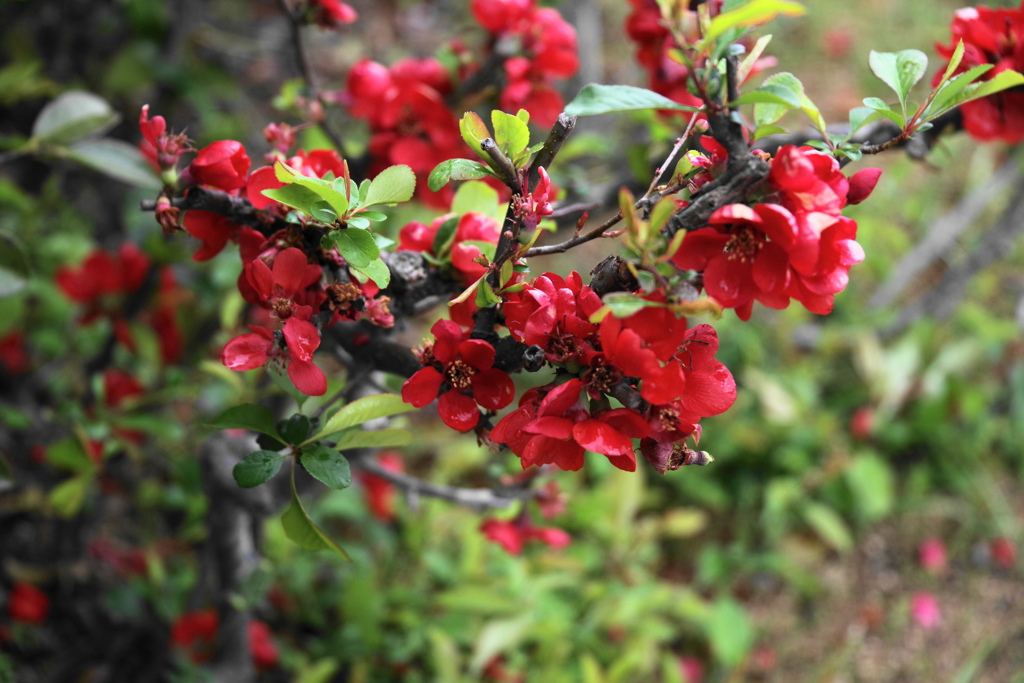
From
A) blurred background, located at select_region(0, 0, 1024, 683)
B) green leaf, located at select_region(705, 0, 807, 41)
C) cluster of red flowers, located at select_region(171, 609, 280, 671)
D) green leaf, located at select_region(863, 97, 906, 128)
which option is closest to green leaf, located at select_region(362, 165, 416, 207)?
green leaf, located at select_region(705, 0, 807, 41)

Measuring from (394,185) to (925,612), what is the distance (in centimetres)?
193

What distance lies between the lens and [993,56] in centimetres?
74

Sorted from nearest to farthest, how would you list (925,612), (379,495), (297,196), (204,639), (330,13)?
(297,196)
(330,13)
(204,639)
(379,495)
(925,612)

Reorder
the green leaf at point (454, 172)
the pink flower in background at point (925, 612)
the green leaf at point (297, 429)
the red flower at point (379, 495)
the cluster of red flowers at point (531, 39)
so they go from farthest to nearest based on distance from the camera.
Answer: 1. the pink flower in background at point (925, 612)
2. the red flower at point (379, 495)
3. the cluster of red flowers at point (531, 39)
4. the green leaf at point (297, 429)
5. the green leaf at point (454, 172)

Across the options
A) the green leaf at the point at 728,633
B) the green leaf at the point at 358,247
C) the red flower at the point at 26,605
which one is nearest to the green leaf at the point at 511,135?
the green leaf at the point at 358,247

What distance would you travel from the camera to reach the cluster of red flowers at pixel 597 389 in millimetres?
480

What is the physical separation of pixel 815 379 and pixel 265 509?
1.81 metres

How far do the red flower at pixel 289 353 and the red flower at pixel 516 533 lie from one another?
2.02 feet

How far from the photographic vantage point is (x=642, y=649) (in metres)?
1.51

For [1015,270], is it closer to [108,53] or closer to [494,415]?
[494,415]

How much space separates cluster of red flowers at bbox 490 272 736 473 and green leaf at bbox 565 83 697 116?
0.12 metres

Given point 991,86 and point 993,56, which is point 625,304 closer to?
point 991,86

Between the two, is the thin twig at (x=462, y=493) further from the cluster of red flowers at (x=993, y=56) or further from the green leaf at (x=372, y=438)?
the cluster of red flowers at (x=993, y=56)

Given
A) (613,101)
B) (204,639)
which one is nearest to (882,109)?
(613,101)
